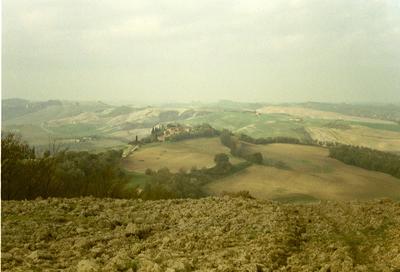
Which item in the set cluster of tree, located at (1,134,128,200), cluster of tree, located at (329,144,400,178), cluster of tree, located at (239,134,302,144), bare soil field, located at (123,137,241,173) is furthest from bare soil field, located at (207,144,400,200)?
cluster of tree, located at (1,134,128,200)

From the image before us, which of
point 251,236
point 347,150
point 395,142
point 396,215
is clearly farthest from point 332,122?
point 251,236

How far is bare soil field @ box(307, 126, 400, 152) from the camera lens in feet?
60.1

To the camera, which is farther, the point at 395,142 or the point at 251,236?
the point at 395,142

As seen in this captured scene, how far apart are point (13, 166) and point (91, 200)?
1.82m

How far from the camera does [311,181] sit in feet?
45.1

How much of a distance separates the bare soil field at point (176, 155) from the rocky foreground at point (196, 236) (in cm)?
829

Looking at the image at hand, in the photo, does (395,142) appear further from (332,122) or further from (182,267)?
(182,267)

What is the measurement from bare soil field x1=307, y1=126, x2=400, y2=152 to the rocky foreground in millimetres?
12543

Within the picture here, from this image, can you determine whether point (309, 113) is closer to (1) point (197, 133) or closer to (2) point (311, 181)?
(1) point (197, 133)

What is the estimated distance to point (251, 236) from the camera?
4512 mm

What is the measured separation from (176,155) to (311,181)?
18.0ft

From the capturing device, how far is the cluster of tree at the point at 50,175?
7688mm

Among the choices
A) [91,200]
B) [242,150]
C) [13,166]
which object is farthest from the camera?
[242,150]

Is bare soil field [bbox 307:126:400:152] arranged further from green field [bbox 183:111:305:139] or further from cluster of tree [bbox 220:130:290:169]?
cluster of tree [bbox 220:130:290:169]
